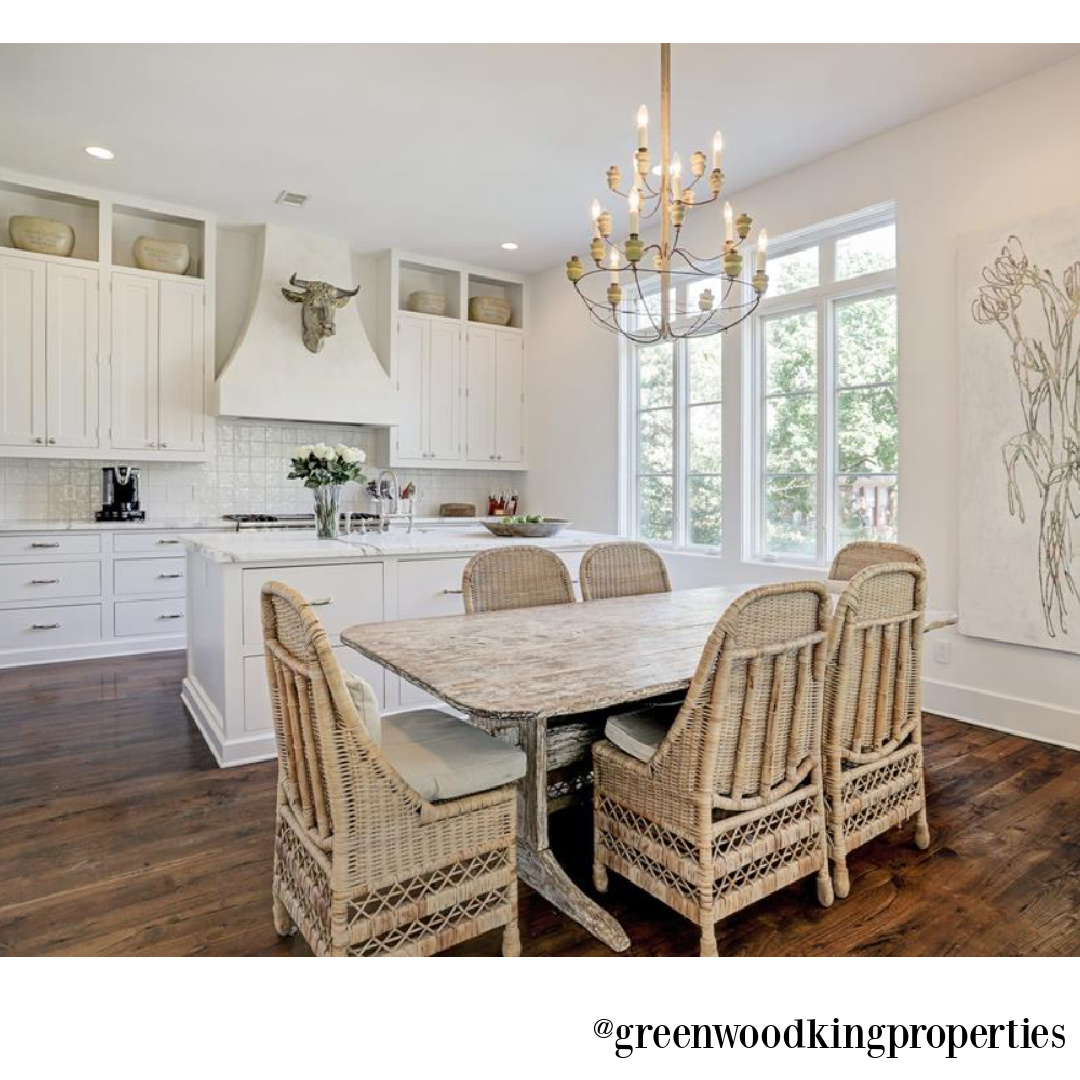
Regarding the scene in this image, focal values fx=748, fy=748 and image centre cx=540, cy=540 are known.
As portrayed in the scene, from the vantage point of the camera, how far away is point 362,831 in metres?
1.53

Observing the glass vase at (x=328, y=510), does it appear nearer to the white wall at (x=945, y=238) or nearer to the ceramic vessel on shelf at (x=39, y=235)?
the white wall at (x=945, y=238)

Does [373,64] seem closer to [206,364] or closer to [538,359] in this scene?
[206,364]

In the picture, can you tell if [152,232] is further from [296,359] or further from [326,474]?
[326,474]

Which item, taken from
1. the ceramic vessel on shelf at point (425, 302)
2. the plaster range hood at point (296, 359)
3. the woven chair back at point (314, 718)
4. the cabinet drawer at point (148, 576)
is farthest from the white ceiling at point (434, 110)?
the woven chair back at point (314, 718)

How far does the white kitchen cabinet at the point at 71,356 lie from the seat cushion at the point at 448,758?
13.3 ft

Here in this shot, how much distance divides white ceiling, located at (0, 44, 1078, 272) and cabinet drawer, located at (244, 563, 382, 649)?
7.25ft

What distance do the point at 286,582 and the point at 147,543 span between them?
2382 mm

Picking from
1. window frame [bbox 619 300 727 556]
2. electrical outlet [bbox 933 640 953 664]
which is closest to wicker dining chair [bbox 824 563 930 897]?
electrical outlet [bbox 933 640 953 664]

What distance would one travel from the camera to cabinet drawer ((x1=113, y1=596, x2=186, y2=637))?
4930 mm

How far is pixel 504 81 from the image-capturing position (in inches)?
135

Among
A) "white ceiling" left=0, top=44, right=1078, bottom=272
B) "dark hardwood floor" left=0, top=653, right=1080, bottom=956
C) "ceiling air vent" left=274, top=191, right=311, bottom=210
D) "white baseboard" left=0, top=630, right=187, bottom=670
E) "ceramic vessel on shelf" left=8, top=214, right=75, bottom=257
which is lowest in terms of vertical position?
"dark hardwood floor" left=0, top=653, right=1080, bottom=956

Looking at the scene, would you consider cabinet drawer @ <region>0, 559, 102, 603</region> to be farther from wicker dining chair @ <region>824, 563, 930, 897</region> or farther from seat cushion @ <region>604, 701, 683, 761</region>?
wicker dining chair @ <region>824, 563, 930, 897</region>

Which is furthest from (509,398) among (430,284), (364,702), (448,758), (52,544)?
(364,702)

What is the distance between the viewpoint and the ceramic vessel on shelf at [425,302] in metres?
6.29
